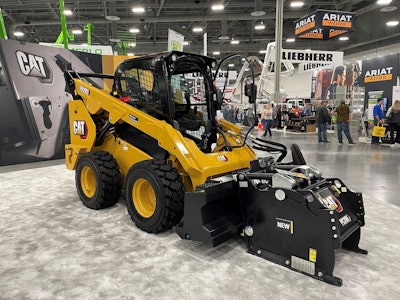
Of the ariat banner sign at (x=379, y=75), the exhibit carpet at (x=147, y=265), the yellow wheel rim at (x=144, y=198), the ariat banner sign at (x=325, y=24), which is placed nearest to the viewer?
the exhibit carpet at (x=147, y=265)

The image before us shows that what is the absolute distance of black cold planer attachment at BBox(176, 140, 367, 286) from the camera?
2.49 meters

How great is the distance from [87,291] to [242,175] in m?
1.61

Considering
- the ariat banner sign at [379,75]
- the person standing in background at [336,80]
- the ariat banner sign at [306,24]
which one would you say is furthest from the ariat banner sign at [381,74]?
the ariat banner sign at [306,24]

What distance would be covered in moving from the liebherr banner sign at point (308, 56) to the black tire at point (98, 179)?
12.5 meters

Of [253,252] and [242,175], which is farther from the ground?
[242,175]

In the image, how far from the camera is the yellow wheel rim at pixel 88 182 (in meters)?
4.37

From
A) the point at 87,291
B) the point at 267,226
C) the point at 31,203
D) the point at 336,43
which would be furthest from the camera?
the point at 336,43

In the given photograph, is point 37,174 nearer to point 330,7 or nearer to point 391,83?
point 391,83

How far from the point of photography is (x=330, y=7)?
17984 mm

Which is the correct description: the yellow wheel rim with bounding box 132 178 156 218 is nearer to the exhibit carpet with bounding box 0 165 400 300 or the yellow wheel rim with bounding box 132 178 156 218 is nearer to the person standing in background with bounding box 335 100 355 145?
the exhibit carpet with bounding box 0 165 400 300

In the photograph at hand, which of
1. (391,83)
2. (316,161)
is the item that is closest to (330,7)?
(391,83)

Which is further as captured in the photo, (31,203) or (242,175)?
(31,203)

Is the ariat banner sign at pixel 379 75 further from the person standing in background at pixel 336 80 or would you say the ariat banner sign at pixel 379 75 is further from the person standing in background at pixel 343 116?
the person standing in background at pixel 343 116

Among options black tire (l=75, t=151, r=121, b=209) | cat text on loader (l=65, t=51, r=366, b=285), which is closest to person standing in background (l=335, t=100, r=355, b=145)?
cat text on loader (l=65, t=51, r=366, b=285)
